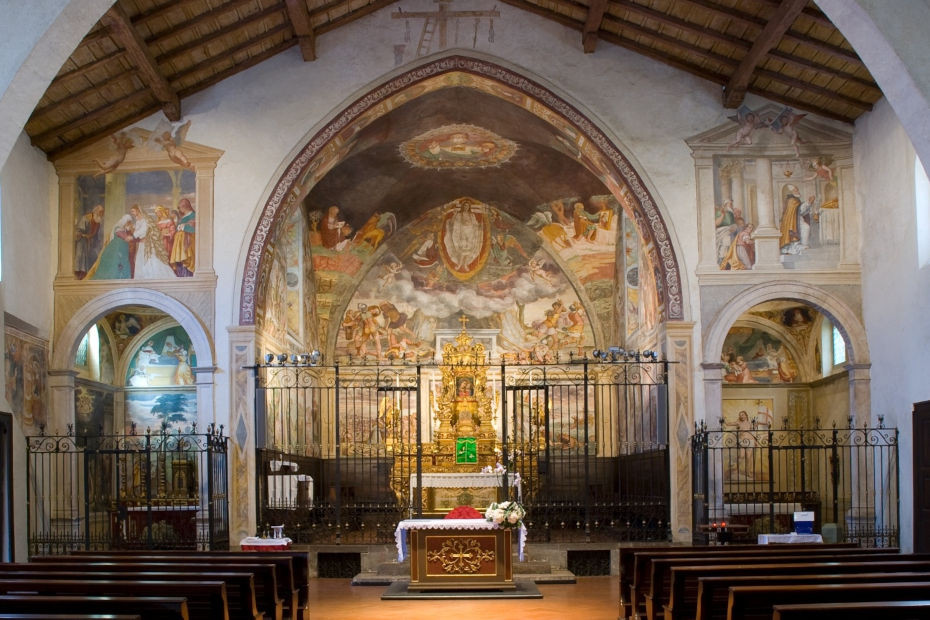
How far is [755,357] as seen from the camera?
25.5 metres

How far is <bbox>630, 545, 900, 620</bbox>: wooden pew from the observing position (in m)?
11.4

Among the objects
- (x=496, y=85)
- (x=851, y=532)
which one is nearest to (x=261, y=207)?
(x=496, y=85)

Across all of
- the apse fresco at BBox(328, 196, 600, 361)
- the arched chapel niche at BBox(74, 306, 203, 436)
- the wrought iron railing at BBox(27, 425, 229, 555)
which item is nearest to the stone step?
the wrought iron railing at BBox(27, 425, 229, 555)

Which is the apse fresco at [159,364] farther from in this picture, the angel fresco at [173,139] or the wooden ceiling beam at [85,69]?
the wooden ceiling beam at [85,69]

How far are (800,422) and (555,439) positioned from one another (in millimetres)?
5764

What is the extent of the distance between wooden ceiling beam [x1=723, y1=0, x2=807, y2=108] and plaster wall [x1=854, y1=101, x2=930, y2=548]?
86.7 inches

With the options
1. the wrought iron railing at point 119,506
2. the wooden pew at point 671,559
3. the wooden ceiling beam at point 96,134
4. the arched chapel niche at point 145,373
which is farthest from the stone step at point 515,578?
the wooden ceiling beam at point 96,134

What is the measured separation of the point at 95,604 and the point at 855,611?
5140 mm

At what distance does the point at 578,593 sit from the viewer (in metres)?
16.2

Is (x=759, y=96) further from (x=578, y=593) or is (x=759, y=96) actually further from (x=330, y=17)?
(x=578, y=593)

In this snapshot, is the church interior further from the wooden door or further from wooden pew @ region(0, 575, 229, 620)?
wooden pew @ region(0, 575, 229, 620)

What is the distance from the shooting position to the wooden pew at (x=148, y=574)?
965 cm

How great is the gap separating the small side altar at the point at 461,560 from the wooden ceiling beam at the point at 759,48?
8615mm

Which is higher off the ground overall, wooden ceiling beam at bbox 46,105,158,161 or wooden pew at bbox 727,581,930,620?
wooden ceiling beam at bbox 46,105,158,161
